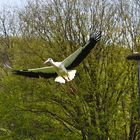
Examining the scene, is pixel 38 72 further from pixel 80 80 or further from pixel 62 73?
pixel 80 80

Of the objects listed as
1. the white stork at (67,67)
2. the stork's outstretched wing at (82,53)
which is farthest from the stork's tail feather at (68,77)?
the stork's outstretched wing at (82,53)

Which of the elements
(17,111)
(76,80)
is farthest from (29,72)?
(17,111)

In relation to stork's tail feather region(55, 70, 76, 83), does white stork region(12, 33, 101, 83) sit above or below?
above

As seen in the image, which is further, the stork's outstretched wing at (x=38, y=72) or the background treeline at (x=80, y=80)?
the background treeline at (x=80, y=80)

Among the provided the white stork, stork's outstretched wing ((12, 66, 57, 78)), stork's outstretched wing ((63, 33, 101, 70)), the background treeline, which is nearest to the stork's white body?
the white stork

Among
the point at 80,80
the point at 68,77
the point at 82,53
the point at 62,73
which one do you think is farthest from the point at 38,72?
the point at 80,80

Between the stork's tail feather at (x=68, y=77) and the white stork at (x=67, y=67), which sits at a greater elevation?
the white stork at (x=67, y=67)

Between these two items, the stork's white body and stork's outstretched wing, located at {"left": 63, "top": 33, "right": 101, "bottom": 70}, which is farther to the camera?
the stork's white body

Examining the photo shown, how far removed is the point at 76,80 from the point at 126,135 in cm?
315

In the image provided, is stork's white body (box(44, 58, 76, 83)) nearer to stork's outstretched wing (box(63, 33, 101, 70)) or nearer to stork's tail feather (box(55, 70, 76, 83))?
stork's tail feather (box(55, 70, 76, 83))

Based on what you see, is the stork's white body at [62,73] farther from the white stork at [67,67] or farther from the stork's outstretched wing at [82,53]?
the stork's outstretched wing at [82,53]

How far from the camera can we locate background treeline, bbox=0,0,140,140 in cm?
1741

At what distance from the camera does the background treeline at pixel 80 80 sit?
57.1 ft

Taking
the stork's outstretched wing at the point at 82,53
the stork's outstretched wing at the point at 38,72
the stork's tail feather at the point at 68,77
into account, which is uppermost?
the stork's outstretched wing at the point at 82,53
